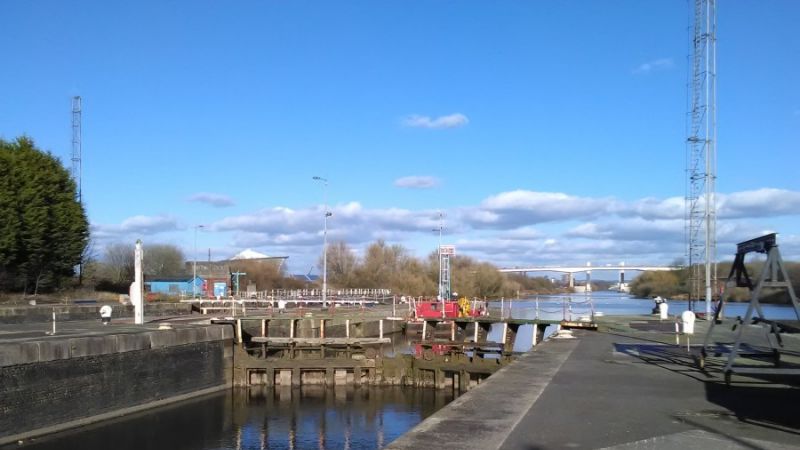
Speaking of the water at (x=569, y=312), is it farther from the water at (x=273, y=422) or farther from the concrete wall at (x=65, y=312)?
the concrete wall at (x=65, y=312)

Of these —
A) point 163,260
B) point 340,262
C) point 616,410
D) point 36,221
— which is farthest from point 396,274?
point 616,410

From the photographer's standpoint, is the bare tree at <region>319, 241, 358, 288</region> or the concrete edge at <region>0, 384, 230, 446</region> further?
the bare tree at <region>319, 241, 358, 288</region>

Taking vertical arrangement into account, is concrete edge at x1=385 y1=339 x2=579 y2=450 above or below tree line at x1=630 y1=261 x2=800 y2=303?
above

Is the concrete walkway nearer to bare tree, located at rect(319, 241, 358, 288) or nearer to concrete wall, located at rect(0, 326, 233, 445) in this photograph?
concrete wall, located at rect(0, 326, 233, 445)

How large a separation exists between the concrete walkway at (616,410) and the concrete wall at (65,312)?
974 inches

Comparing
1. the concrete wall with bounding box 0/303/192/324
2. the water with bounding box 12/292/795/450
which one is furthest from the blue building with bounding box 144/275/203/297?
the water with bounding box 12/292/795/450

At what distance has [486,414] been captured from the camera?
11016 mm

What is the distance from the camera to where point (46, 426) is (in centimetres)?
1881

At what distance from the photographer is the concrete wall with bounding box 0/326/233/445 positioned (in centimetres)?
1805

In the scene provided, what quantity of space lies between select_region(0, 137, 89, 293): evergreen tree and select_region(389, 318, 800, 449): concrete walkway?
38.5m

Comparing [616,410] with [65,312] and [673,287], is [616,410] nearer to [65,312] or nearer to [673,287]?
[65,312]

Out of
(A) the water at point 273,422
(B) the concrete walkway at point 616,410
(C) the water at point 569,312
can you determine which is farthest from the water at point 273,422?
(C) the water at point 569,312

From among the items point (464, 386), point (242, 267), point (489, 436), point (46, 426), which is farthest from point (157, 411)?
point (242, 267)

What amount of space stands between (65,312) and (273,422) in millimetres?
16962
